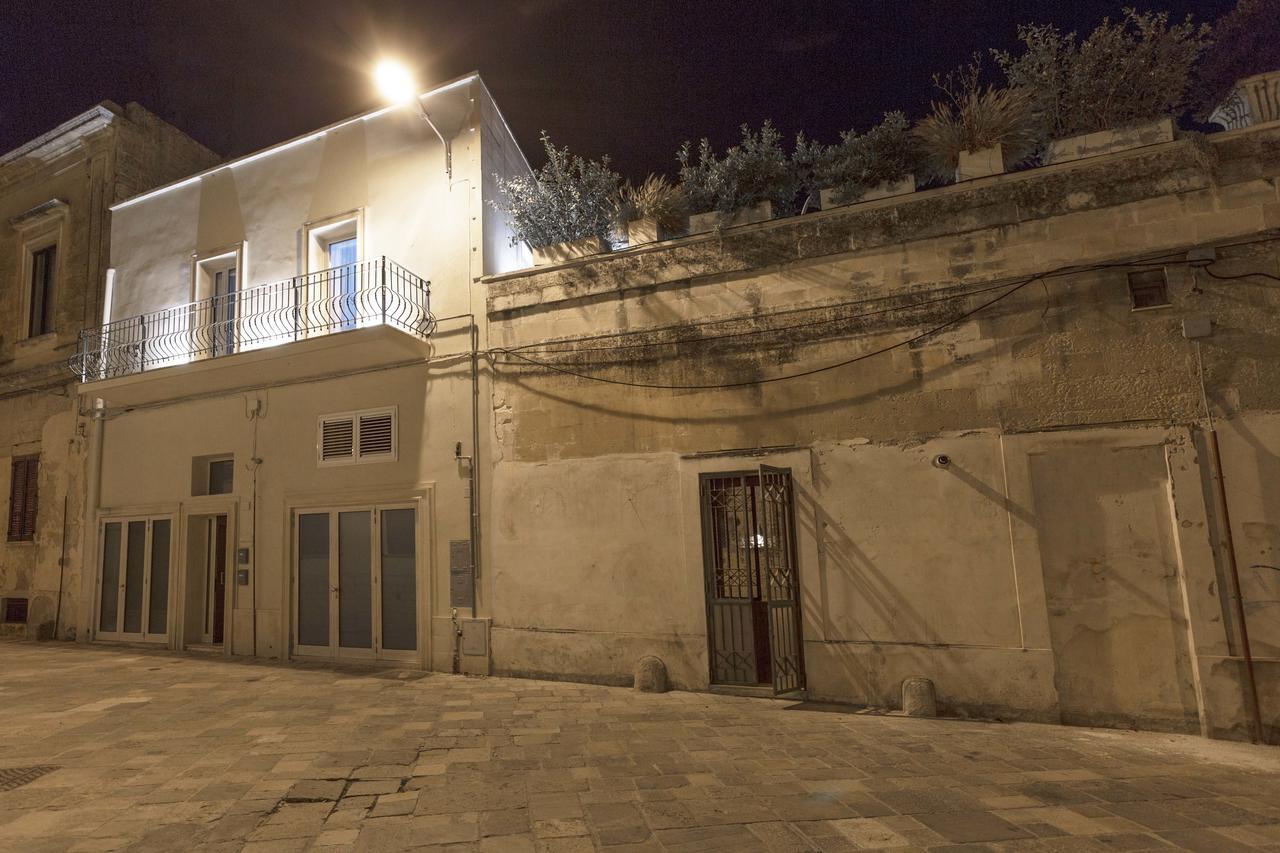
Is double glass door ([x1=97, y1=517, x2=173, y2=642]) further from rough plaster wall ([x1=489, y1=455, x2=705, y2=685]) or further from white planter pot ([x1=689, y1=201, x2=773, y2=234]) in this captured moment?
white planter pot ([x1=689, y1=201, x2=773, y2=234])

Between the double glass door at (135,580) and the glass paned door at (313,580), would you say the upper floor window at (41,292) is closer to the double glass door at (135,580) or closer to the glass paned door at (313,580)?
the double glass door at (135,580)

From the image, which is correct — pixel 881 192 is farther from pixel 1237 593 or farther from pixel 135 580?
pixel 135 580

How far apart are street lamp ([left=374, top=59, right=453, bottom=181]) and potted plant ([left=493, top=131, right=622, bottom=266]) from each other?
1081 millimetres

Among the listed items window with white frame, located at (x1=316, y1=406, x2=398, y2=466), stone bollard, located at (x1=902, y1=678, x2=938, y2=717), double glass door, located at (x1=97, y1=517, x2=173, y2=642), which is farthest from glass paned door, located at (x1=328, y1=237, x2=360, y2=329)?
stone bollard, located at (x1=902, y1=678, x2=938, y2=717)

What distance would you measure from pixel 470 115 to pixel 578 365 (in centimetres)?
412

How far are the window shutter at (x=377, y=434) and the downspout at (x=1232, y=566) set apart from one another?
357 inches

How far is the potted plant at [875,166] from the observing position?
7.50 meters

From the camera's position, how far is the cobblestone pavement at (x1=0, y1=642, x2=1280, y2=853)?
391 centimetres

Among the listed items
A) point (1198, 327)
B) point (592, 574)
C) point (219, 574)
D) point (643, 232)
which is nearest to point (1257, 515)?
point (1198, 327)

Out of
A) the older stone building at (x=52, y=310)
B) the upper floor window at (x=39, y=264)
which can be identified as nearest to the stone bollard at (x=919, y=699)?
the older stone building at (x=52, y=310)

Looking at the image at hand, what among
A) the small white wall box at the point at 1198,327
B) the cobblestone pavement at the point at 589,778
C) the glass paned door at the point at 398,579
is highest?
the small white wall box at the point at 1198,327

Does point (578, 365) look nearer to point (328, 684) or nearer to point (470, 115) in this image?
point (470, 115)

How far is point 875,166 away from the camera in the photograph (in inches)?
299


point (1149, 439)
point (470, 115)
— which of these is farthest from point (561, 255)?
point (1149, 439)
